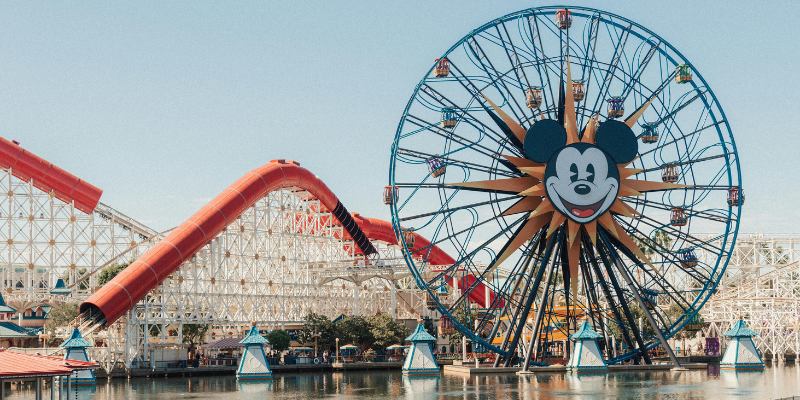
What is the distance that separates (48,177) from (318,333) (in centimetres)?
2111

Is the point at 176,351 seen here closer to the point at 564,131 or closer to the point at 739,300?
the point at 564,131

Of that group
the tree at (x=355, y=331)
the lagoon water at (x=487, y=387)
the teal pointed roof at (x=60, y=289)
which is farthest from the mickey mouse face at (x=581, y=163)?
the teal pointed roof at (x=60, y=289)

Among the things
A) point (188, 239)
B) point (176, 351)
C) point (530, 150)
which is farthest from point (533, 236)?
point (176, 351)

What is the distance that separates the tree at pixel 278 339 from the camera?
74.2 m

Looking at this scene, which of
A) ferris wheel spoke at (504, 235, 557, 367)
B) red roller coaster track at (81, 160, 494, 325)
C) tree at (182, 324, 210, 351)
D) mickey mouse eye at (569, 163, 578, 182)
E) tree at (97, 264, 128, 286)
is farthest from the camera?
Result: tree at (97, 264, 128, 286)

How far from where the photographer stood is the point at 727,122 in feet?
182

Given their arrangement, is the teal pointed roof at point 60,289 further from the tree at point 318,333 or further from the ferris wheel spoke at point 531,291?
the ferris wheel spoke at point 531,291

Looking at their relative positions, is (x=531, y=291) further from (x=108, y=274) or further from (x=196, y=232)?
(x=108, y=274)

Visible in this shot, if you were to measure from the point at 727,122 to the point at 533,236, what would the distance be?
11196mm

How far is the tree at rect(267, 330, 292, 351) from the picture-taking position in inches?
2923

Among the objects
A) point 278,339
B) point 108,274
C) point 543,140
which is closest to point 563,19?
point 543,140

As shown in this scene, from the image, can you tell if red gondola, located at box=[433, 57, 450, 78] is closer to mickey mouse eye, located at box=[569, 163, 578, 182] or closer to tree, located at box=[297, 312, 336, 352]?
mickey mouse eye, located at box=[569, 163, 578, 182]

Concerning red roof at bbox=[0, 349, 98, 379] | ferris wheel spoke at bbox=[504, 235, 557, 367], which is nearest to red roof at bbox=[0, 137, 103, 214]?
ferris wheel spoke at bbox=[504, 235, 557, 367]

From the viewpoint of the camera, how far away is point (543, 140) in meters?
52.8
